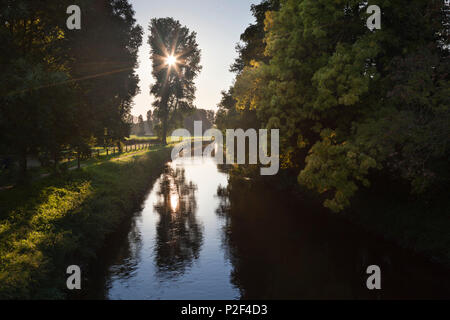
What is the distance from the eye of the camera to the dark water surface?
1323 cm

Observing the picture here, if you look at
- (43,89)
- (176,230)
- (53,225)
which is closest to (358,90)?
(176,230)

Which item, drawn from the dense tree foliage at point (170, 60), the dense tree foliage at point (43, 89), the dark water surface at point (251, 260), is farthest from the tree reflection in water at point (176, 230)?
the dense tree foliage at point (170, 60)

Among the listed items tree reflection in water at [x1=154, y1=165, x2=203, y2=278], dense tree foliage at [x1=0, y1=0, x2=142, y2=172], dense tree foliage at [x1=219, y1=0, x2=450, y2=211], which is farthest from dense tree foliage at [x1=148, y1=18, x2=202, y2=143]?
dense tree foliage at [x1=219, y1=0, x2=450, y2=211]

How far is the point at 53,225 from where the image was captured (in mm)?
14062

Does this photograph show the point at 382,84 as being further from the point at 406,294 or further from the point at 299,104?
the point at 406,294

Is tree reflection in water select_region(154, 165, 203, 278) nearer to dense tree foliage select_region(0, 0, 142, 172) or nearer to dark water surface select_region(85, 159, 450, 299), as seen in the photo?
dark water surface select_region(85, 159, 450, 299)

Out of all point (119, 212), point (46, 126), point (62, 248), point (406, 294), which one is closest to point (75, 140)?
point (46, 126)

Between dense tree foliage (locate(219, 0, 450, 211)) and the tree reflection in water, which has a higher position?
dense tree foliage (locate(219, 0, 450, 211))

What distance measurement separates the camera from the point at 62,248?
12.9 metres

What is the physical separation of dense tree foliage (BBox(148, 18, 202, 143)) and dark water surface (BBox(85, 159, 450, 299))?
4812 cm

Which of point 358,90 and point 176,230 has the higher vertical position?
point 358,90

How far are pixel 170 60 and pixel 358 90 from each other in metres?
59.7

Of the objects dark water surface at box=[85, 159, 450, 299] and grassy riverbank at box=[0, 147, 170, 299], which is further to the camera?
dark water surface at box=[85, 159, 450, 299]

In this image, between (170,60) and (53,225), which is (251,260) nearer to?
(53,225)
